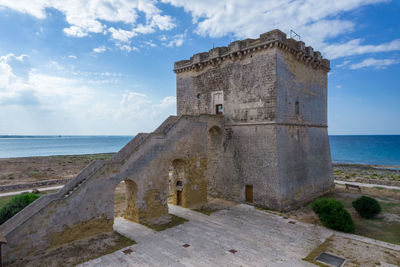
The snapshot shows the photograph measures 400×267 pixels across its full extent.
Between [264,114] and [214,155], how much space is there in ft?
17.5

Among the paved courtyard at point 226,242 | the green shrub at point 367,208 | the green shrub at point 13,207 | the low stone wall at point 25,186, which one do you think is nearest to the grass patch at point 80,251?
the paved courtyard at point 226,242

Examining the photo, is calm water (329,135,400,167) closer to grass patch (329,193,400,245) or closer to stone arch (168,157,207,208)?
grass patch (329,193,400,245)

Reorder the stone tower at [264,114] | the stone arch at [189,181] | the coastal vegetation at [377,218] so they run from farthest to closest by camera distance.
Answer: the stone arch at [189,181], the stone tower at [264,114], the coastal vegetation at [377,218]

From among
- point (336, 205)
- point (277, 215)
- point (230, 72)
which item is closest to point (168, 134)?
point (230, 72)

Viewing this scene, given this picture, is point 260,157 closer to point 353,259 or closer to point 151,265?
point 353,259

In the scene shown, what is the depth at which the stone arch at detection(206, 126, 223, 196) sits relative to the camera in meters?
17.7

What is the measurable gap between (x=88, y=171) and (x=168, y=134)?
4.61 m

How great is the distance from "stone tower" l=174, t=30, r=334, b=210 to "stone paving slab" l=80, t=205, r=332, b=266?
2874 mm

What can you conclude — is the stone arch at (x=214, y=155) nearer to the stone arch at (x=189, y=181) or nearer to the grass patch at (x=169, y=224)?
the stone arch at (x=189, y=181)

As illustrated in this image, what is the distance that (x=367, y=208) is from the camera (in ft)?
42.9

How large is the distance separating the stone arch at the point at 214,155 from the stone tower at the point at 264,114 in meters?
0.08

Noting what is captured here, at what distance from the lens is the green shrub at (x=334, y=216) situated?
1128 centimetres

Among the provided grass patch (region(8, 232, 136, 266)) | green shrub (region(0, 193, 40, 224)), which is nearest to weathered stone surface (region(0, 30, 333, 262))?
grass patch (region(8, 232, 136, 266))

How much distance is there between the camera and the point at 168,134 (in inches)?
532
